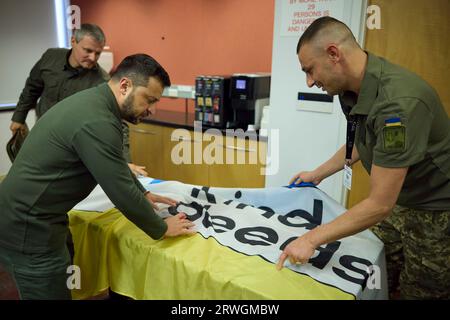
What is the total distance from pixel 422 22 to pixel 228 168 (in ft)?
5.46

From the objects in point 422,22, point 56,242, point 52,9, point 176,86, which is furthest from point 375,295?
point 52,9

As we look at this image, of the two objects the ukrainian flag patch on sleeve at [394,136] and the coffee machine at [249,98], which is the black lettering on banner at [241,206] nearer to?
the ukrainian flag patch on sleeve at [394,136]

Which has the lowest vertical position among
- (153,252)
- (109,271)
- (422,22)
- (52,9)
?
(109,271)

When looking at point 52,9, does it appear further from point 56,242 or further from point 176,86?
point 56,242

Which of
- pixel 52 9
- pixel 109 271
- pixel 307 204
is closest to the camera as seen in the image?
pixel 109 271

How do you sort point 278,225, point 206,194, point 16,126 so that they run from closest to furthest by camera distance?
point 278,225 → point 206,194 → point 16,126

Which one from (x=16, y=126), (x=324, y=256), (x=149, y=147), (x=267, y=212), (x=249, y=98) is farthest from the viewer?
(x=149, y=147)

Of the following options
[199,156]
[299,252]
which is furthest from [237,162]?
[299,252]

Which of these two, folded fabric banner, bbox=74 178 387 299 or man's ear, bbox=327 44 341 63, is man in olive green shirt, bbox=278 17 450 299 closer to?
man's ear, bbox=327 44 341 63

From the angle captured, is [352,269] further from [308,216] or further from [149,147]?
[149,147]

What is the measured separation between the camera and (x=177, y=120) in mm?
3426

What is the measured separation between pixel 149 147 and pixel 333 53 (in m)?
2.57
